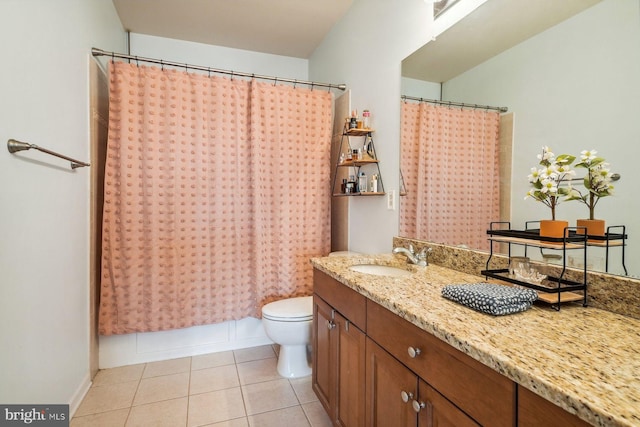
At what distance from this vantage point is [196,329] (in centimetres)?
232

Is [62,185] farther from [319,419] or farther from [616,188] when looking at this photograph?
[616,188]

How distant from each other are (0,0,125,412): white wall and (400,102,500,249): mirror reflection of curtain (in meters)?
1.70

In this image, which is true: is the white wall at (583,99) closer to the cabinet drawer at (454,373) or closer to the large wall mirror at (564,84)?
the large wall mirror at (564,84)

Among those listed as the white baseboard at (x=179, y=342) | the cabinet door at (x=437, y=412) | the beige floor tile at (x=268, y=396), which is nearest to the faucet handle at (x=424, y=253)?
the cabinet door at (x=437, y=412)

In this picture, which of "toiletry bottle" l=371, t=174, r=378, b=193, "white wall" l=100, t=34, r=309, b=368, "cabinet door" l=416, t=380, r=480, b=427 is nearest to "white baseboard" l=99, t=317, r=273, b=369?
"white wall" l=100, t=34, r=309, b=368

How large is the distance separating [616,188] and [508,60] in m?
0.63

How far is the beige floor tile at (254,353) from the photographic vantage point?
2.26 meters

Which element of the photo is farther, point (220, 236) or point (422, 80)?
point (220, 236)

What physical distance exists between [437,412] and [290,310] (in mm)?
1301

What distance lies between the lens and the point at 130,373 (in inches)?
80.7

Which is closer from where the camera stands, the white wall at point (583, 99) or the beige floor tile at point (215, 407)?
the white wall at point (583, 99)

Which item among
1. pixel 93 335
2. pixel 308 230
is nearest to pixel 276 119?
pixel 308 230

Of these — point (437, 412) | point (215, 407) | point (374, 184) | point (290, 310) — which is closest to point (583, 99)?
point (437, 412)

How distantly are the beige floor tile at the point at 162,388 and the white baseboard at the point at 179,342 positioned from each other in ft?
0.84
